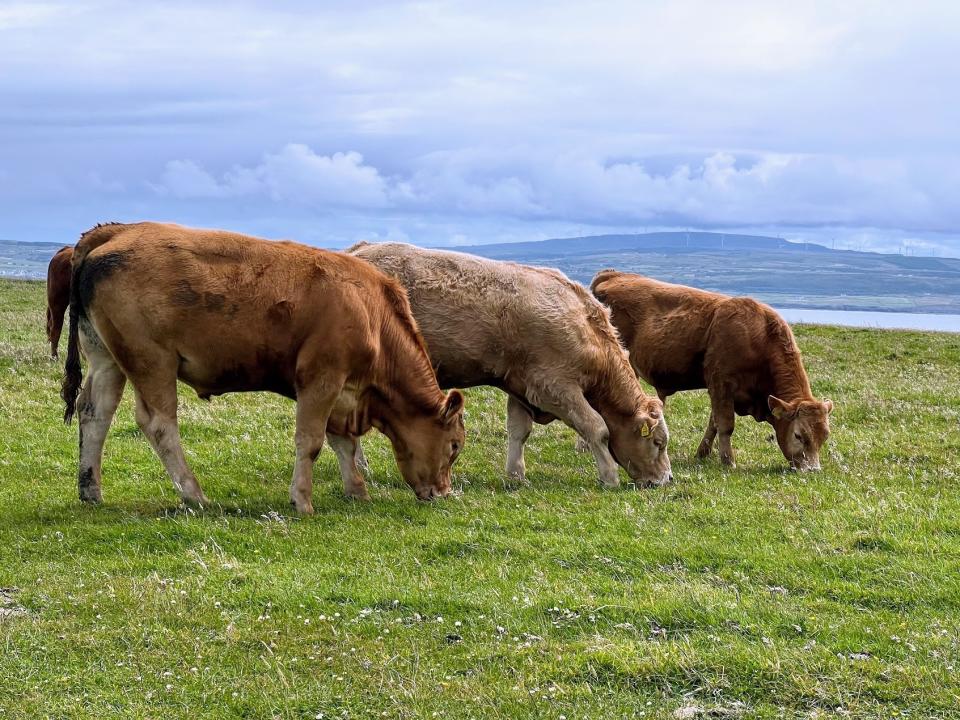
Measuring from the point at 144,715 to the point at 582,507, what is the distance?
22.7 ft

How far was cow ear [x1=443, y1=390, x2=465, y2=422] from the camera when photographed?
44.1ft

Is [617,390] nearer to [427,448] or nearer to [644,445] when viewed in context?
[644,445]

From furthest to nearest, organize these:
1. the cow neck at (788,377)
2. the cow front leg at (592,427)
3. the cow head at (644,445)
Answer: the cow neck at (788,377) → the cow head at (644,445) → the cow front leg at (592,427)

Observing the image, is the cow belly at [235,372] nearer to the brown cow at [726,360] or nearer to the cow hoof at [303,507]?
the cow hoof at [303,507]

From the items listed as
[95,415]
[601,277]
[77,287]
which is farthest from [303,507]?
[601,277]

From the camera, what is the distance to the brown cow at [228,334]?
12031 mm

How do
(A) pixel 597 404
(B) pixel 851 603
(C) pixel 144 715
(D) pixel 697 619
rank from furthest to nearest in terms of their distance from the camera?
(A) pixel 597 404, (B) pixel 851 603, (D) pixel 697 619, (C) pixel 144 715

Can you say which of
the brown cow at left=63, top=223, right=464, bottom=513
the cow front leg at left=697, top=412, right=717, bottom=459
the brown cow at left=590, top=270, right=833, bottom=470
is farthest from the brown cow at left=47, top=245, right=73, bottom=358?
the cow front leg at left=697, top=412, right=717, bottom=459

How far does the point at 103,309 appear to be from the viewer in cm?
1201

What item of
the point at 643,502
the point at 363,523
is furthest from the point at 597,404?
the point at 363,523

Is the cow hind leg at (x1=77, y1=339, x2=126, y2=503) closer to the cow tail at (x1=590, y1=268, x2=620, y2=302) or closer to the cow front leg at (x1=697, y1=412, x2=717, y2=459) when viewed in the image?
the cow front leg at (x1=697, y1=412, x2=717, y2=459)

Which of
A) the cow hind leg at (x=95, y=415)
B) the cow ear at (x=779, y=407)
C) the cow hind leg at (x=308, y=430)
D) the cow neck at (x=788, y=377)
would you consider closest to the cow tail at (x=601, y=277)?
the cow neck at (x=788, y=377)

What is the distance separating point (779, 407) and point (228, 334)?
856 centimetres

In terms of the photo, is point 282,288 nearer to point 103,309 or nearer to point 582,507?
point 103,309
